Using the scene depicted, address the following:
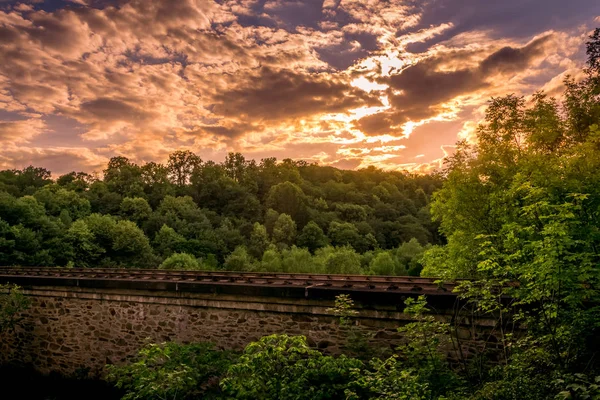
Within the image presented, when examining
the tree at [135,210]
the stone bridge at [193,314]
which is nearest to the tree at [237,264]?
the tree at [135,210]

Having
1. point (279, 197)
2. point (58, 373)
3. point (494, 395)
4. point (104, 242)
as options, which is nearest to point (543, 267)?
point (494, 395)

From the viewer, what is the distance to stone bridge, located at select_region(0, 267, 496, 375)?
9.93 metres

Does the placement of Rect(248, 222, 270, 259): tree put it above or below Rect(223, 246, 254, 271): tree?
above

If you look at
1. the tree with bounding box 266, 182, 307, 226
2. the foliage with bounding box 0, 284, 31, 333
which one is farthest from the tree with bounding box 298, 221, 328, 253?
the foliage with bounding box 0, 284, 31, 333

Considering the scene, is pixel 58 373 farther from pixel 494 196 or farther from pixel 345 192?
pixel 345 192

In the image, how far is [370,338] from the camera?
10.0 meters

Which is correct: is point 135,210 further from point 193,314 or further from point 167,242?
point 193,314

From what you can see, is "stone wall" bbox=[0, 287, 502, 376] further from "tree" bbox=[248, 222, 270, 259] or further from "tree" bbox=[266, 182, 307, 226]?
"tree" bbox=[266, 182, 307, 226]

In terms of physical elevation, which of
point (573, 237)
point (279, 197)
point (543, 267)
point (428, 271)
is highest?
point (279, 197)

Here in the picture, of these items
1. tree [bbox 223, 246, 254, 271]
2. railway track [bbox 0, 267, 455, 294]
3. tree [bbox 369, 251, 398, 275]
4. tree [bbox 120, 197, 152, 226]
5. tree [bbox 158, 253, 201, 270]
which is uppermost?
tree [bbox 120, 197, 152, 226]

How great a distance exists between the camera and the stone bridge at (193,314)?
993 cm

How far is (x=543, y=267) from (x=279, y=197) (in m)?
64.4

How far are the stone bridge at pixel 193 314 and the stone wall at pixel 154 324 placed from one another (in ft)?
0.09

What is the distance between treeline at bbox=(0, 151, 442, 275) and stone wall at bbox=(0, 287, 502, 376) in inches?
736
